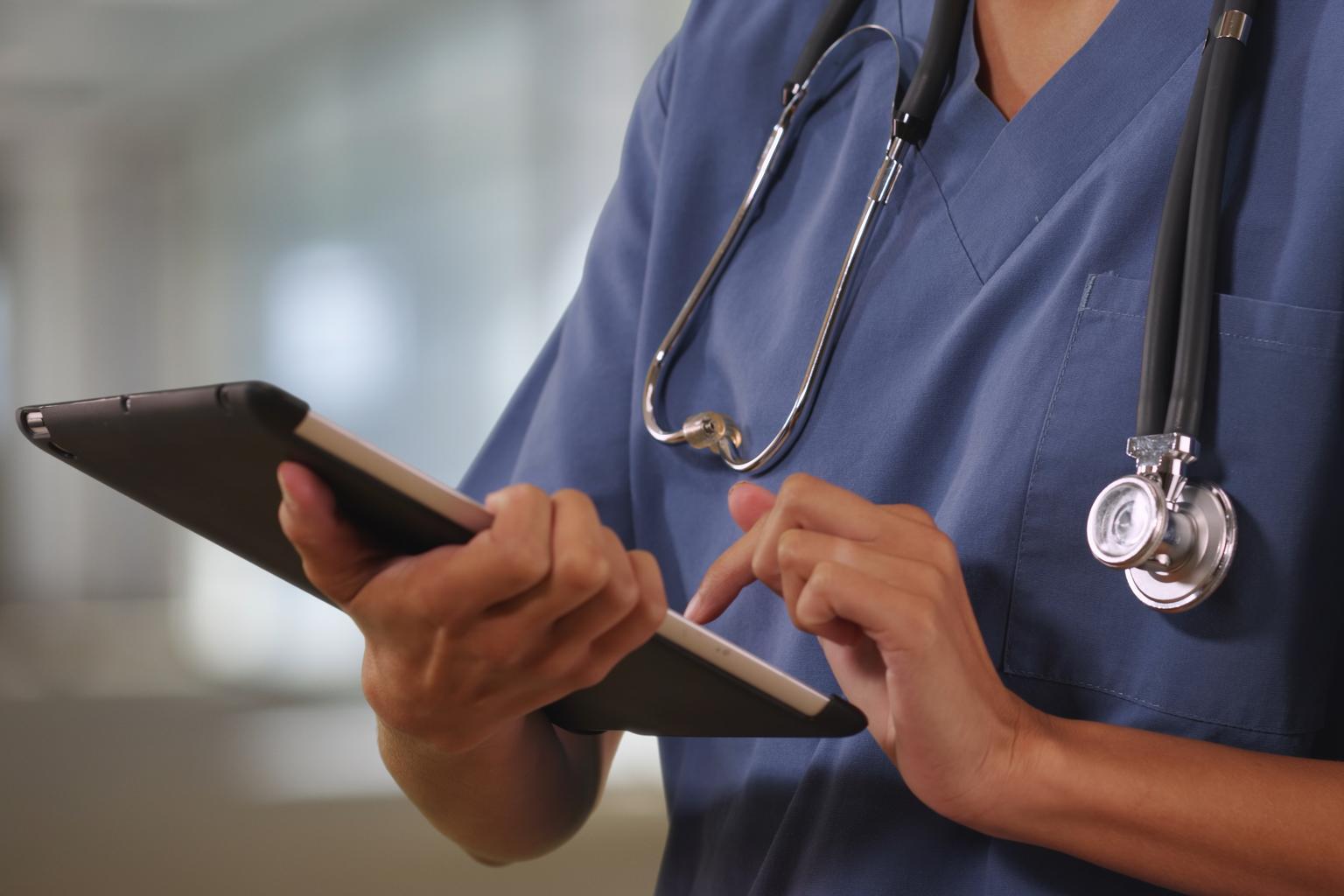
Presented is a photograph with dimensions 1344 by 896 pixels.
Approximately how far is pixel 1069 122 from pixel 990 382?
0.47 feet

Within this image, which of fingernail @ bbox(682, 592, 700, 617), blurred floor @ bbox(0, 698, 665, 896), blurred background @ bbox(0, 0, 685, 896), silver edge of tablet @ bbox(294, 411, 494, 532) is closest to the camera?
silver edge of tablet @ bbox(294, 411, 494, 532)

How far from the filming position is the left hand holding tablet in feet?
1.42

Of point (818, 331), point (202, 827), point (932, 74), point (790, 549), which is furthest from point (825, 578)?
point (202, 827)

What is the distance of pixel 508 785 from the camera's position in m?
0.61

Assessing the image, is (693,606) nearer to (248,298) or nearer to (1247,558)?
(1247,558)

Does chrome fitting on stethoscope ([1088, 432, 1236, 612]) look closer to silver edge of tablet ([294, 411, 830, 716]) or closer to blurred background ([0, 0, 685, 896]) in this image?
silver edge of tablet ([294, 411, 830, 716])

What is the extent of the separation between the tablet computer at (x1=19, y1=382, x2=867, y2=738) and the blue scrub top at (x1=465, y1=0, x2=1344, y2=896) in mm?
111

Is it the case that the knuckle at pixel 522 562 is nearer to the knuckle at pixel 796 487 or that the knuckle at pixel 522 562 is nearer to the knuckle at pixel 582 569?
the knuckle at pixel 582 569

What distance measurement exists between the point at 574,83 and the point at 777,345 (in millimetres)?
1513

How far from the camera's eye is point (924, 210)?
0.62 meters

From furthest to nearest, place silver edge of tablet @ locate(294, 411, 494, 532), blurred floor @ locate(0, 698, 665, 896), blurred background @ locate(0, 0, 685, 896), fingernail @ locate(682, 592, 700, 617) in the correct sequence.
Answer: blurred background @ locate(0, 0, 685, 896) < blurred floor @ locate(0, 698, 665, 896) < fingernail @ locate(682, 592, 700, 617) < silver edge of tablet @ locate(294, 411, 494, 532)

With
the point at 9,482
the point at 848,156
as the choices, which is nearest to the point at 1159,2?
the point at 848,156

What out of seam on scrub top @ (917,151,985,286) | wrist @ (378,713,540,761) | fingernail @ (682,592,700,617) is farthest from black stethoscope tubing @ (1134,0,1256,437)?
wrist @ (378,713,540,761)

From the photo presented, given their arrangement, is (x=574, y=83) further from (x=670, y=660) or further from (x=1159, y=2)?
(x=670, y=660)
